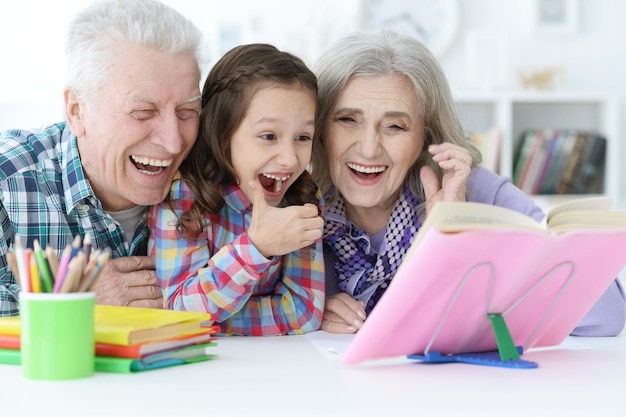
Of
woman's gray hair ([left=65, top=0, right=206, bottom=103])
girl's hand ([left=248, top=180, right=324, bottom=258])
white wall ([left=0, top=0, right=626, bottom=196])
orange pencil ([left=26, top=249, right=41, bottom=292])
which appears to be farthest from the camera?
white wall ([left=0, top=0, right=626, bottom=196])

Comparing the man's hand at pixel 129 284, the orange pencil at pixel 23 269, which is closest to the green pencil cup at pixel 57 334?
the orange pencil at pixel 23 269

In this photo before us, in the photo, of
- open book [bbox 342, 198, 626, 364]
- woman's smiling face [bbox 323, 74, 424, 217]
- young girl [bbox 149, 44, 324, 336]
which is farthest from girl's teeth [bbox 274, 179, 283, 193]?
open book [bbox 342, 198, 626, 364]

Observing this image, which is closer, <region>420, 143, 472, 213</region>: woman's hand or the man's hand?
the man's hand

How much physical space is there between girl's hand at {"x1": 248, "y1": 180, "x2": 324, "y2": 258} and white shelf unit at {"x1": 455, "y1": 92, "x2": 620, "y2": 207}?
270 cm

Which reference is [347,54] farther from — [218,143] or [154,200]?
[154,200]

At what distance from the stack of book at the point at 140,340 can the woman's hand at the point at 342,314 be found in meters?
0.38

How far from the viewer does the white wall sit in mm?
4215

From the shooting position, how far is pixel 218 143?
172cm

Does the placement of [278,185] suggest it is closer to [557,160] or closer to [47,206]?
[47,206]

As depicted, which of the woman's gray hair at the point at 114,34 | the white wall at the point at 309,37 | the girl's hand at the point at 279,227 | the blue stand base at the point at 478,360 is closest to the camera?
the blue stand base at the point at 478,360

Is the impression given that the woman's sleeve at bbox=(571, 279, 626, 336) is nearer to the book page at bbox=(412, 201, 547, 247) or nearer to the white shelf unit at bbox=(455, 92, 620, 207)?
the book page at bbox=(412, 201, 547, 247)

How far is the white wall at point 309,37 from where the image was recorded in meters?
4.21

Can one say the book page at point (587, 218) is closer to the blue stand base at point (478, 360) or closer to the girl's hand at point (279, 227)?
the blue stand base at point (478, 360)

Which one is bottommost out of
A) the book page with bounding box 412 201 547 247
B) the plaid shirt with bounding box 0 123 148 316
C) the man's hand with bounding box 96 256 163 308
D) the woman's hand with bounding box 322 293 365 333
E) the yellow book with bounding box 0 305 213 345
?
the woman's hand with bounding box 322 293 365 333
